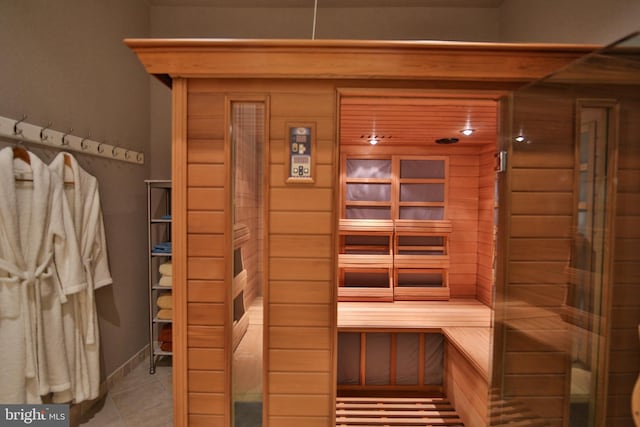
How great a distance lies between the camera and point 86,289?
6.82 ft

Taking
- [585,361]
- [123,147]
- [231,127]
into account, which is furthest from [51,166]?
[585,361]

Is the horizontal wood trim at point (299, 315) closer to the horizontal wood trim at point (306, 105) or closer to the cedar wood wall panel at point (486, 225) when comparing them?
the horizontal wood trim at point (306, 105)

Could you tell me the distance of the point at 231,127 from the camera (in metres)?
1.51

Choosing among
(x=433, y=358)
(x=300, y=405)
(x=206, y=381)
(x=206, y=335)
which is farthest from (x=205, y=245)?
(x=433, y=358)

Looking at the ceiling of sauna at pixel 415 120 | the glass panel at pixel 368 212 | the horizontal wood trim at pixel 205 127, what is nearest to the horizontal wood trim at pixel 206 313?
the horizontal wood trim at pixel 205 127

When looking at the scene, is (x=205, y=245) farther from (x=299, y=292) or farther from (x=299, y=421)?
(x=299, y=421)

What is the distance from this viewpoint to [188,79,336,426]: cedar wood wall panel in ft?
4.93

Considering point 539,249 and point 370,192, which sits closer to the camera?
point 539,249

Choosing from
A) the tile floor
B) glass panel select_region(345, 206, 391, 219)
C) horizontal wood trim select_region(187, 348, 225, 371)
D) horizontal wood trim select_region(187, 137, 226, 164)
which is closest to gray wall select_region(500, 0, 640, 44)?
glass panel select_region(345, 206, 391, 219)

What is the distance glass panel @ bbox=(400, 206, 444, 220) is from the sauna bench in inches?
32.8

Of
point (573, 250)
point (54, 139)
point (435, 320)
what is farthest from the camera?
point (435, 320)

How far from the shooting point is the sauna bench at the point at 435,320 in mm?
2188
